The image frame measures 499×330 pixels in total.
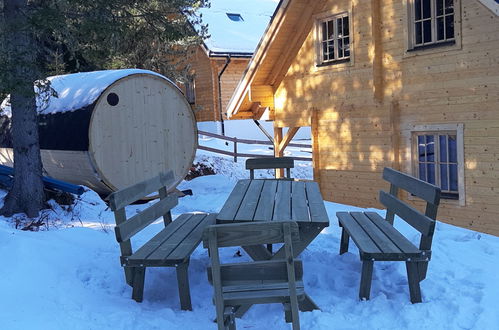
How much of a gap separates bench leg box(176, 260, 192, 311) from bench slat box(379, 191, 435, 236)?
2062 mm

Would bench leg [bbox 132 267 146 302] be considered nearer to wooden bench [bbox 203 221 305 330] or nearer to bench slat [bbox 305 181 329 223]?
wooden bench [bbox 203 221 305 330]

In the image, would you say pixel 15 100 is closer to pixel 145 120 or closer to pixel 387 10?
pixel 145 120

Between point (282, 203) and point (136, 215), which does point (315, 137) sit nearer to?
point (282, 203)

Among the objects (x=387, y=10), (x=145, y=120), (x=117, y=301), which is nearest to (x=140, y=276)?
(x=117, y=301)

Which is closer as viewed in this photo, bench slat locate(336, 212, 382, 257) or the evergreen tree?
bench slat locate(336, 212, 382, 257)

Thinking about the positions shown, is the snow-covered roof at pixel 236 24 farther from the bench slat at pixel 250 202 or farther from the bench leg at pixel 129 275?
the bench leg at pixel 129 275

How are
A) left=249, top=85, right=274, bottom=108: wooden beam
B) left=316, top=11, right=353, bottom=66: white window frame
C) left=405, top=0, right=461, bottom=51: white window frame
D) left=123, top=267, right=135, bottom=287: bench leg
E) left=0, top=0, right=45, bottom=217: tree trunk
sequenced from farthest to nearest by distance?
left=249, top=85, right=274, bottom=108: wooden beam
left=316, top=11, right=353, bottom=66: white window frame
left=405, top=0, right=461, bottom=51: white window frame
left=0, top=0, right=45, bottom=217: tree trunk
left=123, top=267, right=135, bottom=287: bench leg

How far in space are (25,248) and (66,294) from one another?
103cm

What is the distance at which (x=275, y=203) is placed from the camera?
5.32m

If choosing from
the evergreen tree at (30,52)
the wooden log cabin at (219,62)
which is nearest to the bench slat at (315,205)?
the evergreen tree at (30,52)

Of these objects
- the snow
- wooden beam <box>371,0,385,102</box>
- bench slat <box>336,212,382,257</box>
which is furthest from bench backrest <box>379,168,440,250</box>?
the snow

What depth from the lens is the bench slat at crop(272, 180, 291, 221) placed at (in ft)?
15.2

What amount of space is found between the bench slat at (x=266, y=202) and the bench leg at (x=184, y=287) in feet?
2.50

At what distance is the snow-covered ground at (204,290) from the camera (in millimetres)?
4262
